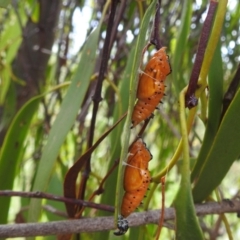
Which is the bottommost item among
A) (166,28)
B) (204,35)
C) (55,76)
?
(204,35)

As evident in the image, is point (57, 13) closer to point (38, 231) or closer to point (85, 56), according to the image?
point (85, 56)

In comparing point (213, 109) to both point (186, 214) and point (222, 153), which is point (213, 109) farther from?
point (186, 214)

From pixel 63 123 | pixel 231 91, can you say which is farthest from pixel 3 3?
pixel 231 91

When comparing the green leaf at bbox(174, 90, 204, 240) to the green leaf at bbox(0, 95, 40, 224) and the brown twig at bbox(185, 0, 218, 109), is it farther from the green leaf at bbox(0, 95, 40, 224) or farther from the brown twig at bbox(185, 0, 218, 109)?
Result: the green leaf at bbox(0, 95, 40, 224)

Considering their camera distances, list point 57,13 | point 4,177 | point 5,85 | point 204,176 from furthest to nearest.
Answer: point 57,13 < point 5,85 < point 4,177 < point 204,176

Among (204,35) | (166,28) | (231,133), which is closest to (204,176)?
(231,133)

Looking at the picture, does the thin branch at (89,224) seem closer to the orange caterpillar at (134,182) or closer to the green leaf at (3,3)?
the orange caterpillar at (134,182)

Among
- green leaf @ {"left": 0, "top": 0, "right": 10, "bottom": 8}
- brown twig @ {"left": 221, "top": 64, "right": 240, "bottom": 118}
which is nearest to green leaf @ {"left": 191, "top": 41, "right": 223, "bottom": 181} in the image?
brown twig @ {"left": 221, "top": 64, "right": 240, "bottom": 118}
